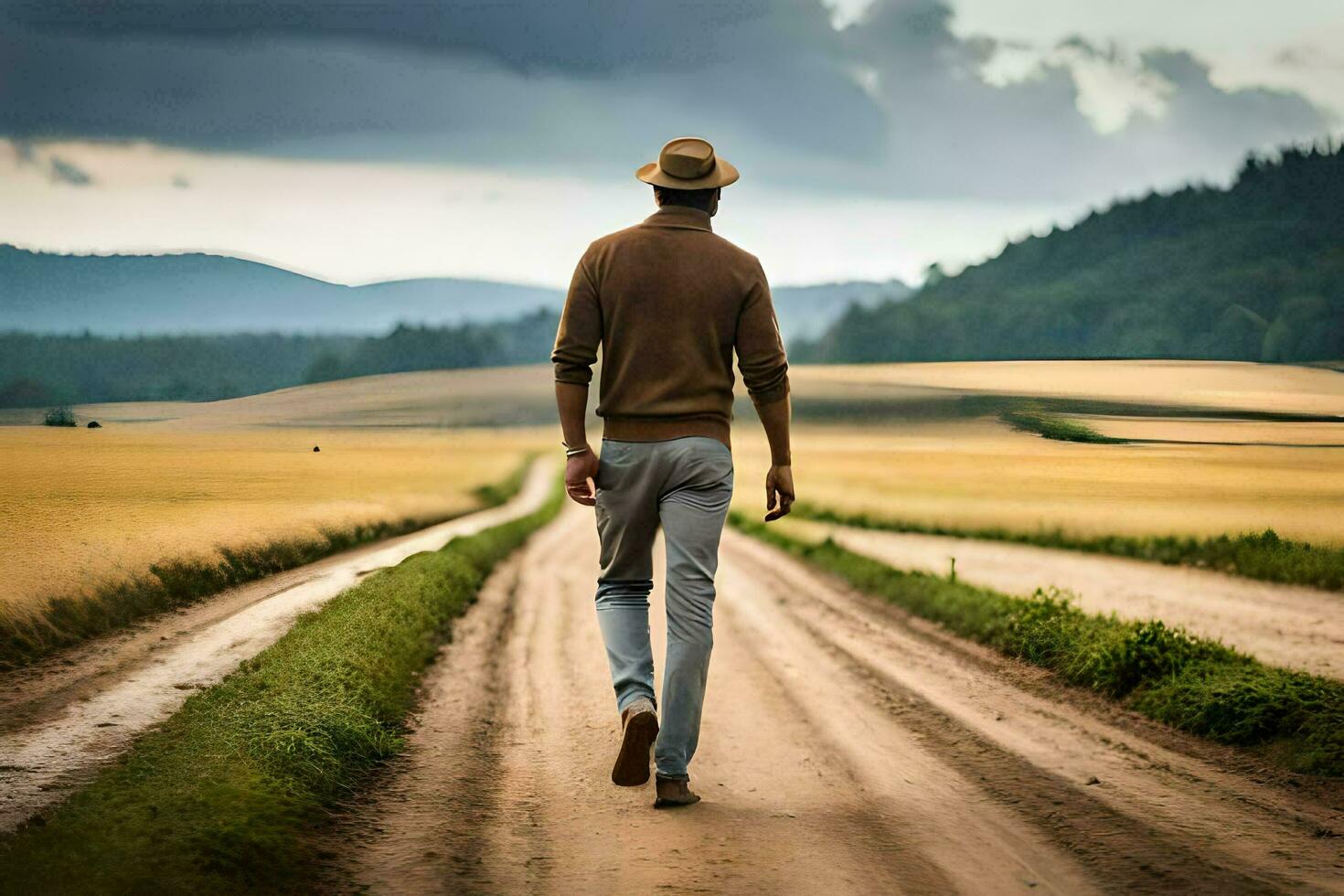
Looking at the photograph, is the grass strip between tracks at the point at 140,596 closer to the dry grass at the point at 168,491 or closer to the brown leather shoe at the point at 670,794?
the dry grass at the point at 168,491

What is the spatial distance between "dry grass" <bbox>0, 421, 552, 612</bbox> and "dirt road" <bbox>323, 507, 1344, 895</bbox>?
2.05 metres

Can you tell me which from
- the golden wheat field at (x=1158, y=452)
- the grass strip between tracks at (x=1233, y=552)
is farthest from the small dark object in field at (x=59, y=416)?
the grass strip between tracks at (x=1233, y=552)

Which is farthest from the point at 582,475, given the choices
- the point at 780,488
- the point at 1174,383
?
the point at 1174,383

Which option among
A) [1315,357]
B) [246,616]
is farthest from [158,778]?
[1315,357]

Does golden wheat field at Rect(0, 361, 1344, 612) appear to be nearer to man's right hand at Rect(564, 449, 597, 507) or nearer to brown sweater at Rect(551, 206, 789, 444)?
man's right hand at Rect(564, 449, 597, 507)

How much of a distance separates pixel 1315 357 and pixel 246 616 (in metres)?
10.6

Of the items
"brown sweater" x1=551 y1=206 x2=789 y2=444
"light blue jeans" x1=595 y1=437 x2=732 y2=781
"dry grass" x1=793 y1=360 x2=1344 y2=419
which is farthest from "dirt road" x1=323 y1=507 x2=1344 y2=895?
"dry grass" x1=793 y1=360 x2=1344 y2=419

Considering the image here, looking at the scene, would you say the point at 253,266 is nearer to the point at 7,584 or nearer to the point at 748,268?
the point at 7,584

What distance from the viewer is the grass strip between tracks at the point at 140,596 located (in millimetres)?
6395

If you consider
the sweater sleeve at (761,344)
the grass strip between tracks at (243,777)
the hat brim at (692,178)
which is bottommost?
the grass strip between tracks at (243,777)

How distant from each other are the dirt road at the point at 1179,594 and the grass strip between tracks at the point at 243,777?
20.7 feet

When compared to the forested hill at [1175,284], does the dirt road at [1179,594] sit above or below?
below

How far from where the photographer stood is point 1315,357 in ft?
39.0

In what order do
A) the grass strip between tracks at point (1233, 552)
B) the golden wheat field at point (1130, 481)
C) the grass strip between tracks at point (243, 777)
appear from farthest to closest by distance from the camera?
the grass strip between tracks at point (1233, 552) < the golden wheat field at point (1130, 481) < the grass strip between tracks at point (243, 777)
